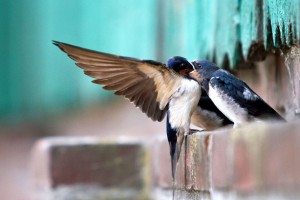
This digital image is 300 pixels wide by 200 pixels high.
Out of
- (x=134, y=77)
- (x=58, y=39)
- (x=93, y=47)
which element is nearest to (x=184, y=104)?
(x=134, y=77)

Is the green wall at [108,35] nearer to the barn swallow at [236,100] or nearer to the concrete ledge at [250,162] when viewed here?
the barn swallow at [236,100]

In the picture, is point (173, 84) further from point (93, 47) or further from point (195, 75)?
point (93, 47)

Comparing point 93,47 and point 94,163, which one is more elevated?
point 93,47

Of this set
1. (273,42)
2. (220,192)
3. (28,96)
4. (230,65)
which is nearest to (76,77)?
(28,96)

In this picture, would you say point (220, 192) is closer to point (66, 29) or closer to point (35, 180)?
point (35, 180)

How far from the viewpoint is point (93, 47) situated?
618cm

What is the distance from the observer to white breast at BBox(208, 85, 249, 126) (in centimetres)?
257

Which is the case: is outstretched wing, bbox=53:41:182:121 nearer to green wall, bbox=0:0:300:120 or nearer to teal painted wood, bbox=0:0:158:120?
green wall, bbox=0:0:300:120

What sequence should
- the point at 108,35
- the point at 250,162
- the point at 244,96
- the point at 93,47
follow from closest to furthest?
the point at 250,162, the point at 244,96, the point at 108,35, the point at 93,47

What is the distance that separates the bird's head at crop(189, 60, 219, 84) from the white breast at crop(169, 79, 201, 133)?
24 millimetres

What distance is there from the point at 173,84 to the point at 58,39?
4124mm

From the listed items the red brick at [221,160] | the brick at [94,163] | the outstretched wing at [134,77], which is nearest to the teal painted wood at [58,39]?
the brick at [94,163]

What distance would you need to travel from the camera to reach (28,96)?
310 inches

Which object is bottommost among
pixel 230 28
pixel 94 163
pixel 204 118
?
pixel 94 163
